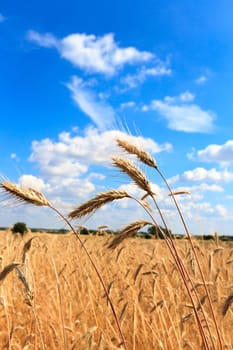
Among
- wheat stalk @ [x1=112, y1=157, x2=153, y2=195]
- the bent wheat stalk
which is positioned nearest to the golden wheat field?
the bent wheat stalk

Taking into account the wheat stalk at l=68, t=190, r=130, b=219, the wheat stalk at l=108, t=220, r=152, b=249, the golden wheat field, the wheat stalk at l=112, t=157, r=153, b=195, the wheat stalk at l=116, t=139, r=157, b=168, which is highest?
the wheat stalk at l=116, t=139, r=157, b=168

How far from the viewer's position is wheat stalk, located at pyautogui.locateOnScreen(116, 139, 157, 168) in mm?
2058

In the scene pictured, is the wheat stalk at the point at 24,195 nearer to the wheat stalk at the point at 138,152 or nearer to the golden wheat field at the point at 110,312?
the golden wheat field at the point at 110,312

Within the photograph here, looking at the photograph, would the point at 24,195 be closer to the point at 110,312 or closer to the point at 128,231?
the point at 128,231

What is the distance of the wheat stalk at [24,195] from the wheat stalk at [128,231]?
1.18ft

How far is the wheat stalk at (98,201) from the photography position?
188 centimetres

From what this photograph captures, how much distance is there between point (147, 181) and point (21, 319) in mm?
2623

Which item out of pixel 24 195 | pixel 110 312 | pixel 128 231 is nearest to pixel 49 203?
pixel 24 195

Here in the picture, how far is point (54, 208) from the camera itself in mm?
1866

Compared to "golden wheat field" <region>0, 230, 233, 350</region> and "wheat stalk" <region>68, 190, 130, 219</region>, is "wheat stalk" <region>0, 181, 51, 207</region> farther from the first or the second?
"golden wheat field" <region>0, 230, 233, 350</region>

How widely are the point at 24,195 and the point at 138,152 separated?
601mm

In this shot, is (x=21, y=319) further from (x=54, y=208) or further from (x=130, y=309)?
(x=54, y=208)

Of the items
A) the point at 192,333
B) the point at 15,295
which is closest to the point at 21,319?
the point at 15,295

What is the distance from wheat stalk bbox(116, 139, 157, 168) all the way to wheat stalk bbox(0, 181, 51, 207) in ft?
1.68
